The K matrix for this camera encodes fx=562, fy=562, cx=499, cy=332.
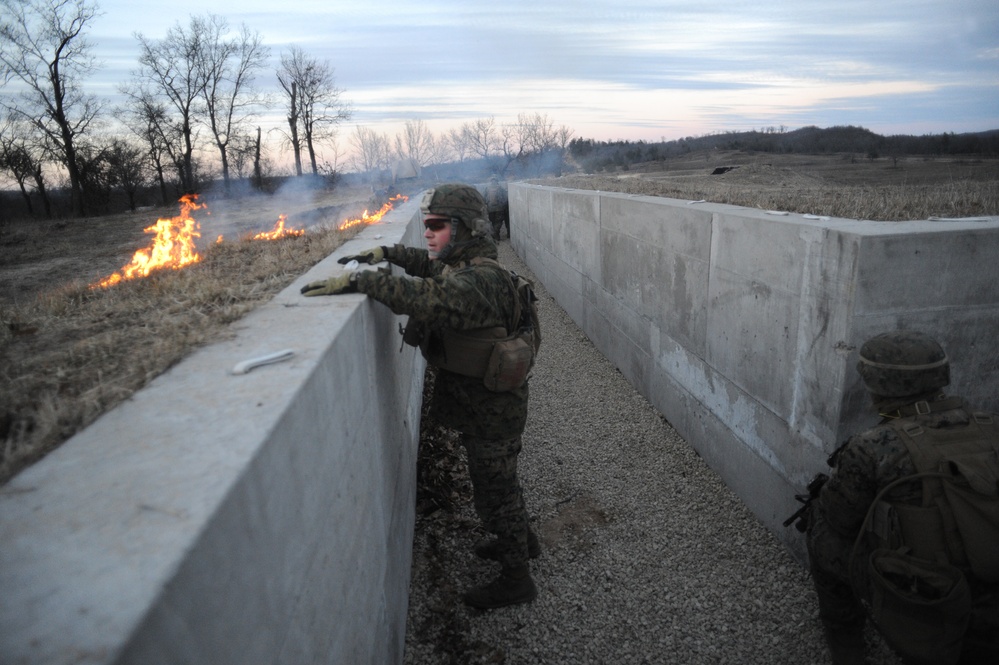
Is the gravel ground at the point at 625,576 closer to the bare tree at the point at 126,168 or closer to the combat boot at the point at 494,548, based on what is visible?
the combat boot at the point at 494,548

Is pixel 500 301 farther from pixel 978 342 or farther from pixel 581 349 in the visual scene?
pixel 581 349

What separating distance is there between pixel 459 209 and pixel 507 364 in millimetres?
890

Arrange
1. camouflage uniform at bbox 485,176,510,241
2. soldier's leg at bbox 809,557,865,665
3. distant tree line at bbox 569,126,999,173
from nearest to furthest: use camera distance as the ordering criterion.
Answer: 1. soldier's leg at bbox 809,557,865,665
2. camouflage uniform at bbox 485,176,510,241
3. distant tree line at bbox 569,126,999,173

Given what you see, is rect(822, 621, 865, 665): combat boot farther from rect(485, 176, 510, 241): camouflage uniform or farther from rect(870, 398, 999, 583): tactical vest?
rect(485, 176, 510, 241): camouflage uniform

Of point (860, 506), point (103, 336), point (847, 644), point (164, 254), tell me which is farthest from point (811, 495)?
point (164, 254)

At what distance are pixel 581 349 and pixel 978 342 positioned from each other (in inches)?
186

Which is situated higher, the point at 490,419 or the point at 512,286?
the point at 512,286

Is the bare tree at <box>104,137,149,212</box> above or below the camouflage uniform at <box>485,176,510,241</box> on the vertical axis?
above

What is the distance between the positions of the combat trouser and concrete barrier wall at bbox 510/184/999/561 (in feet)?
5.38

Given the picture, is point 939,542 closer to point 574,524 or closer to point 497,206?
point 574,524

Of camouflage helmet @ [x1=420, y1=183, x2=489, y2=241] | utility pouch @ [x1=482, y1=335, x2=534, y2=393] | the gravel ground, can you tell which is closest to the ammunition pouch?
utility pouch @ [x1=482, y1=335, x2=534, y2=393]

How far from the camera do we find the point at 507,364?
9.20ft

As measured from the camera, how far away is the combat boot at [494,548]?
329 cm

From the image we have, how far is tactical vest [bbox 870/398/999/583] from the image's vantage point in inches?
75.5
